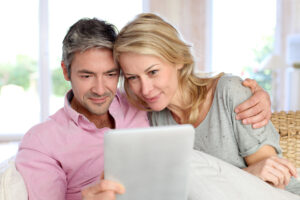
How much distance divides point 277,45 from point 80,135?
204 inches

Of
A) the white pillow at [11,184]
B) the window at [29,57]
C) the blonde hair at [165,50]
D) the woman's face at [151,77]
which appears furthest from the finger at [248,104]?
the window at [29,57]

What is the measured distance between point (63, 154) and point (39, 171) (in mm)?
148

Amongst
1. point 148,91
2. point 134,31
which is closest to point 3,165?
point 148,91

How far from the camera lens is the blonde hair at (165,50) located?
1.44m

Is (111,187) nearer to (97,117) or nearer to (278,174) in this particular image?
(278,174)

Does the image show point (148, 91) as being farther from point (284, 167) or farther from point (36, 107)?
point (36, 107)

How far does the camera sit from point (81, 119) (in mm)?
1516

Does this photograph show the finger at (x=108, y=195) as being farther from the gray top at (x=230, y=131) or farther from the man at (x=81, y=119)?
the gray top at (x=230, y=131)

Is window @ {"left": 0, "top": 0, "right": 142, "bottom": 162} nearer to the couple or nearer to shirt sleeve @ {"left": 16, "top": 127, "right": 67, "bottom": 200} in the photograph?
the couple

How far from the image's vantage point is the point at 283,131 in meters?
1.75

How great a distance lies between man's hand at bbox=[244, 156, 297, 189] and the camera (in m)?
1.28

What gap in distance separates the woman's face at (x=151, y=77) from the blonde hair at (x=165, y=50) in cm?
3

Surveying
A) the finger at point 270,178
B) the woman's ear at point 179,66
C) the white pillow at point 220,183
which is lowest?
the finger at point 270,178

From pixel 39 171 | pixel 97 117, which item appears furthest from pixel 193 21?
pixel 39 171
